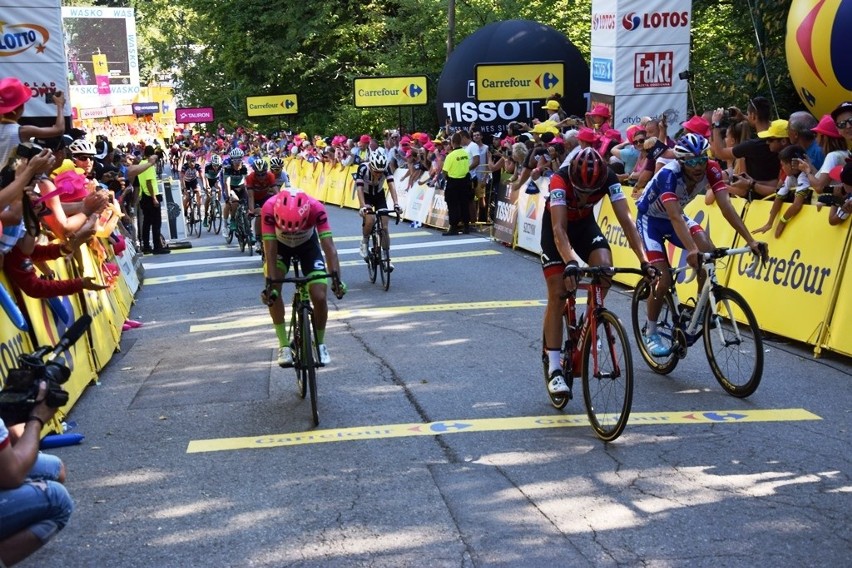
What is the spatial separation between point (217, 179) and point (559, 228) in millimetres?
19928

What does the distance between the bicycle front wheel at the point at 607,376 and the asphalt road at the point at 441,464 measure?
157mm

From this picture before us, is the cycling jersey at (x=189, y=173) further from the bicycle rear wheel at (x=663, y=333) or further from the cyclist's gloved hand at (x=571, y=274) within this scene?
the cyclist's gloved hand at (x=571, y=274)

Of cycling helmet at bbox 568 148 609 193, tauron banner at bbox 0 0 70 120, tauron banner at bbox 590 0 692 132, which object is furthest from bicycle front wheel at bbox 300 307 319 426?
tauron banner at bbox 590 0 692 132

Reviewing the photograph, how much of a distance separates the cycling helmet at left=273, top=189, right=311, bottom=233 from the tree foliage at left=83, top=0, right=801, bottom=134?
14268 mm

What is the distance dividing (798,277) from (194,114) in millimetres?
54580

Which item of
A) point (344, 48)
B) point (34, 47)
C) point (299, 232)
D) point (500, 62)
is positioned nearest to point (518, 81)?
point (500, 62)

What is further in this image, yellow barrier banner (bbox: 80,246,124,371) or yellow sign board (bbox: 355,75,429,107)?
yellow sign board (bbox: 355,75,429,107)

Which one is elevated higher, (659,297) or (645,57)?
(645,57)

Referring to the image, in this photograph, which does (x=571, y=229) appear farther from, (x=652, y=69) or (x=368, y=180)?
(x=652, y=69)

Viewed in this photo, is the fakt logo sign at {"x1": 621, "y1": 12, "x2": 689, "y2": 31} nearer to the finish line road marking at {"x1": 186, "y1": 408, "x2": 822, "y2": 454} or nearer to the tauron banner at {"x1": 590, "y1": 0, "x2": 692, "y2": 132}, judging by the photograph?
the tauron banner at {"x1": 590, "y1": 0, "x2": 692, "y2": 132}

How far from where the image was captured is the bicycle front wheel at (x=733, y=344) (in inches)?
301

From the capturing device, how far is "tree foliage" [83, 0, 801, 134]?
85.8 ft

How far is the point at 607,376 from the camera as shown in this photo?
680 centimetres

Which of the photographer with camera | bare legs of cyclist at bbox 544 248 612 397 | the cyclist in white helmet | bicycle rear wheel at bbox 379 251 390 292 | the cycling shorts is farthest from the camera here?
the cyclist in white helmet
